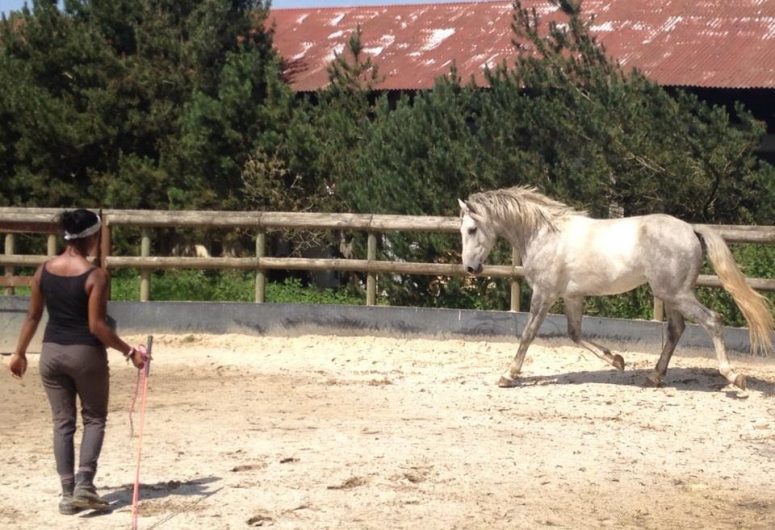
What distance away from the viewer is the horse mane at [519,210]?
435 inches

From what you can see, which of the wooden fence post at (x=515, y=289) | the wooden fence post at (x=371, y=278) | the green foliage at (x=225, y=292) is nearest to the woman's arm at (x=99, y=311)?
the wooden fence post at (x=515, y=289)

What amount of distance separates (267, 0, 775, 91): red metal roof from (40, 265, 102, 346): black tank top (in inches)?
524

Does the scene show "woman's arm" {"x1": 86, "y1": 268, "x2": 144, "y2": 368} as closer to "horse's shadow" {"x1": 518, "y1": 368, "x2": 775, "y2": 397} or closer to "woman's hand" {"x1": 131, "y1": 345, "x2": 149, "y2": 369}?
"woman's hand" {"x1": 131, "y1": 345, "x2": 149, "y2": 369}

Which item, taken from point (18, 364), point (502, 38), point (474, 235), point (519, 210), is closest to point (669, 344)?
point (519, 210)

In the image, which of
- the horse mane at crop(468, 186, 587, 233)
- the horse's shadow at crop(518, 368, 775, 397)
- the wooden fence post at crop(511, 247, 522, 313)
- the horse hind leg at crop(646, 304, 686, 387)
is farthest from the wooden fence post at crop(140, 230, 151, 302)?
the horse hind leg at crop(646, 304, 686, 387)

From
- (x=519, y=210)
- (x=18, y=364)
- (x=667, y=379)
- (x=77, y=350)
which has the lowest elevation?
(x=667, y=379)

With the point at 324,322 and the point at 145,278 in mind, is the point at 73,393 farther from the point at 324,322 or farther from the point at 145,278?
the point at 145,278

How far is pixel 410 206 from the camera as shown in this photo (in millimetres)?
14594

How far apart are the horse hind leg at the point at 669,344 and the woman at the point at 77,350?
554 centimetres

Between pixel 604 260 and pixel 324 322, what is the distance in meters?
3.72

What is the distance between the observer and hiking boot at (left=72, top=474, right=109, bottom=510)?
625cm

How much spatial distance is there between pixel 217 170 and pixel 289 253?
1864 millimetres

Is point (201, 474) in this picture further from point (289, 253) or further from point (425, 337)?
point (289, 253)

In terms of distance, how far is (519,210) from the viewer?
1106 centimetres
